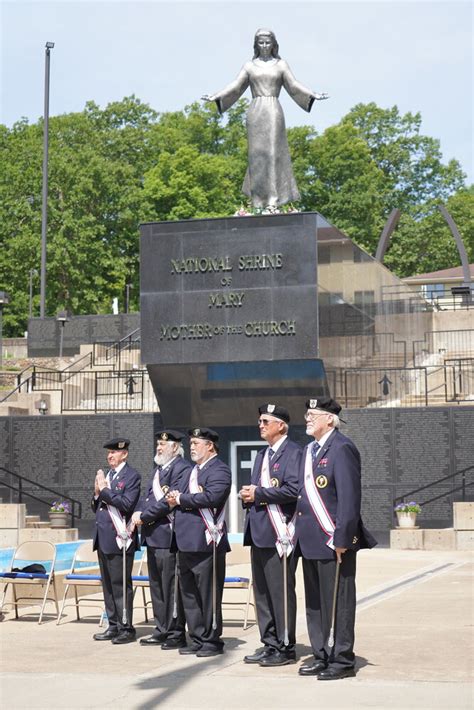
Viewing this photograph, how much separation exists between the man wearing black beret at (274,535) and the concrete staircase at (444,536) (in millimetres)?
13745

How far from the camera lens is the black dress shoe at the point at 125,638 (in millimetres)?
11109

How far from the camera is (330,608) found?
9.10 metres

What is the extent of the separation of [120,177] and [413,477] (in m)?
37.4

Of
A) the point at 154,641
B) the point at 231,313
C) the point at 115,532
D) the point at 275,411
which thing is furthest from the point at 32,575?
the point at 231,313

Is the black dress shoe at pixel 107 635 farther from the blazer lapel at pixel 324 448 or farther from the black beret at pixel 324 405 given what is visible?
the black beret at pixel 324 405

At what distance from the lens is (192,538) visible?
10602mm

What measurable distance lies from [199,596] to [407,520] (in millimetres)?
13821

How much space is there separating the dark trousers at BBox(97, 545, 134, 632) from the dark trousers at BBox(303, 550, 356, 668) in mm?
2557

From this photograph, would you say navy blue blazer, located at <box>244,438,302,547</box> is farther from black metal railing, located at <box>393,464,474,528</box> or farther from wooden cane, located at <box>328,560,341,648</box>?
black metal railing, located at <box>393,464,474,528</box>

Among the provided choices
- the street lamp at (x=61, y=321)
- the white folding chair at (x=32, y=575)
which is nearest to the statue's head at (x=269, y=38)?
the white folding chair at (x=32, y=575)

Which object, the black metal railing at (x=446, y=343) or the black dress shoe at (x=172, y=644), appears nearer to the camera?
the black dress shoe at (x=172, y=644)

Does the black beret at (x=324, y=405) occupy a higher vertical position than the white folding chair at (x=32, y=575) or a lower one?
higher

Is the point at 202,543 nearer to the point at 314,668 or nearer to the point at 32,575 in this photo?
the point at 314,668

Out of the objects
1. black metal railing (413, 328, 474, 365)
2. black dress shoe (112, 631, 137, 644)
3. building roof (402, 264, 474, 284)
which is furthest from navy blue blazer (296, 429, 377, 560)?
building roof (402, 264, 474, 284)
